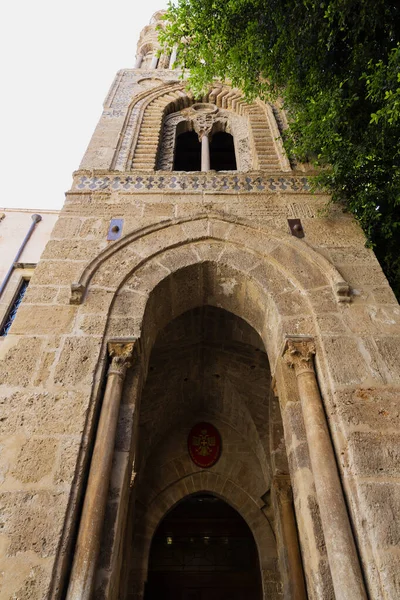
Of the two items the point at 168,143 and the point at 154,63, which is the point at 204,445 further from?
the point at 154,63

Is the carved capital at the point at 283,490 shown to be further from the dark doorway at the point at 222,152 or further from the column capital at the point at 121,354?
the dark doorway at the point at 222,152

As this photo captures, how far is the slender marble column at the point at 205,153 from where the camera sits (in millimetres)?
6564

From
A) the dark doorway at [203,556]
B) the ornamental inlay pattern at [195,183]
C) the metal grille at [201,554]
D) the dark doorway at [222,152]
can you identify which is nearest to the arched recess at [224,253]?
the ornamental inlay pattern at [195,183]

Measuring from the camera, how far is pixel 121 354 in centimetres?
354

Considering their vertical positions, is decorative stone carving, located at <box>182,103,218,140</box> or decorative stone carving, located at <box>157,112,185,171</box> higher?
decorative stone carving, located at <box>182,103,218,140</box>

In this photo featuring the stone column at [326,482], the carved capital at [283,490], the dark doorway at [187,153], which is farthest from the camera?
the dark doorway at [187,153]

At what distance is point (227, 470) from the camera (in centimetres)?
698

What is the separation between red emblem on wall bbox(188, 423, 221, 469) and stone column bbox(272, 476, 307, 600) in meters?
1.34

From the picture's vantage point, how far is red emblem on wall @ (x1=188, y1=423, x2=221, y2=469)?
708 centimetres

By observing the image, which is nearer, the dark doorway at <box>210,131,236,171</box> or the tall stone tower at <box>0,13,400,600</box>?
the tall stone tower at <box>0,13,400,600</box>

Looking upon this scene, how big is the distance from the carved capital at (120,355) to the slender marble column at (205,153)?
378 cm

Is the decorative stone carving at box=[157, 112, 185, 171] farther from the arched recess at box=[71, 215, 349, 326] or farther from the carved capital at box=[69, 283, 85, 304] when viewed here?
the carved capital at box=[69, 283, 85, 304]

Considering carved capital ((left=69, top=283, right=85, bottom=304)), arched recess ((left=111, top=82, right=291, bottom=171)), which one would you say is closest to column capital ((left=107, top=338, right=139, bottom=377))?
carved capital ((left=69, top=283, right=85, bottom=304))

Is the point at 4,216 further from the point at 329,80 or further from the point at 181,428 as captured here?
the point at 329,80
